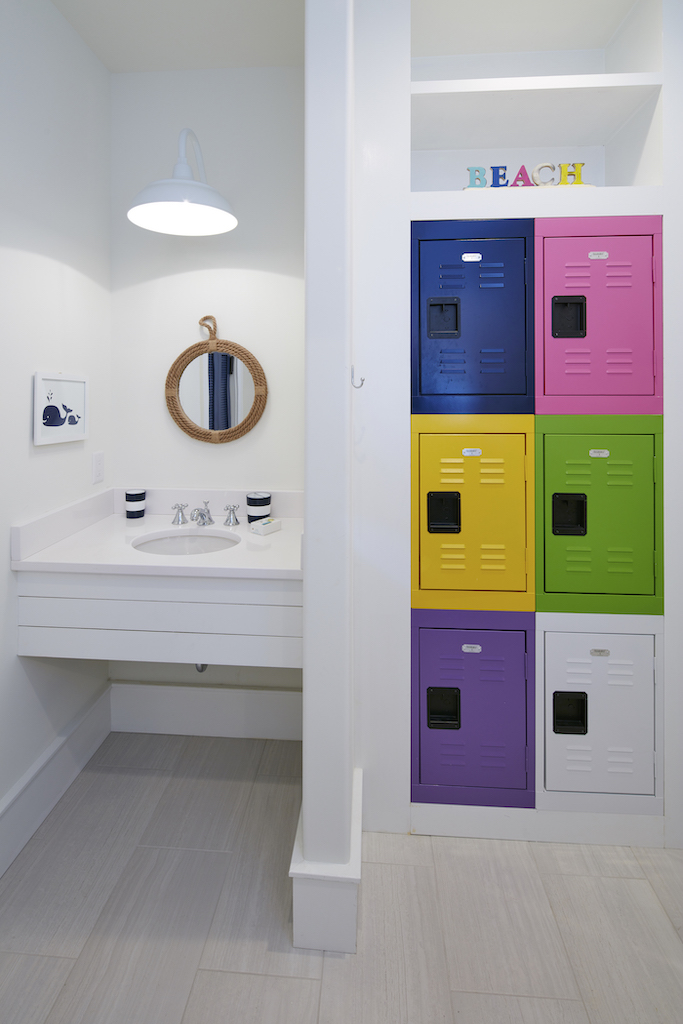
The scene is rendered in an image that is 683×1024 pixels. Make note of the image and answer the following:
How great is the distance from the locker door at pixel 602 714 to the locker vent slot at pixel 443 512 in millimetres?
443

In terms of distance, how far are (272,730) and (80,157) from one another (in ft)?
7.22

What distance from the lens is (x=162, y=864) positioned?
1.78m

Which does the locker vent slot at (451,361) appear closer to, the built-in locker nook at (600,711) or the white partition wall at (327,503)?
the white partition wall at (327,503)

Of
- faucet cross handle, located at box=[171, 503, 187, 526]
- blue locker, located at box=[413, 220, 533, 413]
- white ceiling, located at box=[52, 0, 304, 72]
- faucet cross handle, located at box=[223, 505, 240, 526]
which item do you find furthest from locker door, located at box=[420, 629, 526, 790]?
white ceiling, located at box=[52, 0, 304, 72]

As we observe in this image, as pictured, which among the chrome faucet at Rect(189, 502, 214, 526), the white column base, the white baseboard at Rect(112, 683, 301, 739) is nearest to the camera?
the white column base

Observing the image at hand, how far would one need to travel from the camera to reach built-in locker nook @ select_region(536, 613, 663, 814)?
6.10 ft

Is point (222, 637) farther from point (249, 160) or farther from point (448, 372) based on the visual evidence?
point (249, 160)

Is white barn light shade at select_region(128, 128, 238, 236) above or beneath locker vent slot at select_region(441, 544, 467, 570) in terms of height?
above

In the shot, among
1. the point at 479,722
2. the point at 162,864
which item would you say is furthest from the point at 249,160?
the point at 162,864

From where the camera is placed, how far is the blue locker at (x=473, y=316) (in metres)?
1.80

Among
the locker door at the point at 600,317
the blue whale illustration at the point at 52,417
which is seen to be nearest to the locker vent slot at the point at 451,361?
the locker door at the point at 600,317

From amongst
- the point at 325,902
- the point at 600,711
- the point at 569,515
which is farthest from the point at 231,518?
the point at 600,711

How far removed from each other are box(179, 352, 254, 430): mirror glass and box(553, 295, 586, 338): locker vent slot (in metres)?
1.13

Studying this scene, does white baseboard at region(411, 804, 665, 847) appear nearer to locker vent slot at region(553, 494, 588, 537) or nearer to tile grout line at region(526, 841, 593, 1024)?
tile grout line at region(526, 841, 593, 1024)
